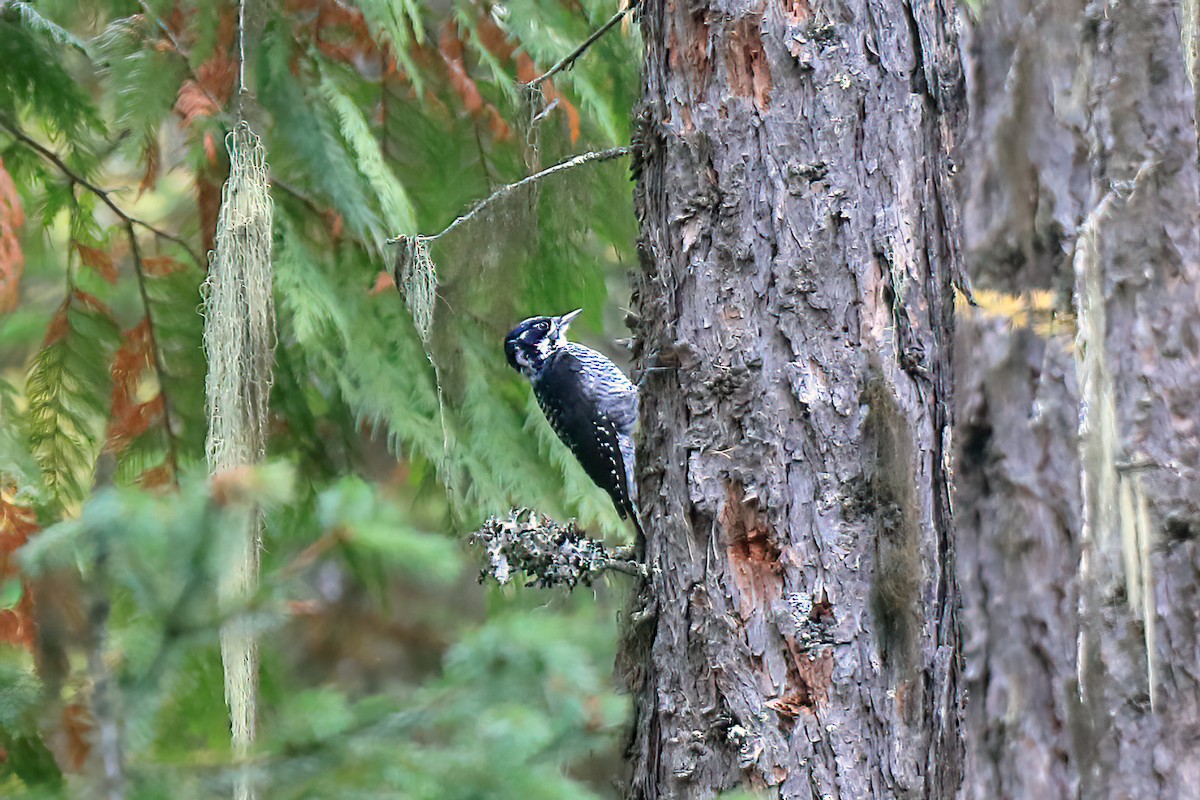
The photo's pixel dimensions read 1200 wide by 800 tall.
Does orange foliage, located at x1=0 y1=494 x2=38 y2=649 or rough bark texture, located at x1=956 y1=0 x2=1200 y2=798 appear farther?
rough bark texture, located at x1=956 y1=0 x2=1200 y2=798

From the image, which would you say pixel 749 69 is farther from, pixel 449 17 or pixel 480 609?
pixel 480 609

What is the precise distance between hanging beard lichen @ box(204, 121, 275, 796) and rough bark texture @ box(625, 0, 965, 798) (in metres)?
0.89

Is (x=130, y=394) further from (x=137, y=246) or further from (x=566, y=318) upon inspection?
(x=566, y=318)

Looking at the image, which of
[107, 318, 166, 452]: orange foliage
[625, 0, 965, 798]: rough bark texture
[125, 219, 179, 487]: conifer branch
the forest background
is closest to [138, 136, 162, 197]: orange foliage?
the forest background

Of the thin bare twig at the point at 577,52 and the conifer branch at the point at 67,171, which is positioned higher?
the thin bare twig at the point at 577,52

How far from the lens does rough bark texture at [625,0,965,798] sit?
7.32ft

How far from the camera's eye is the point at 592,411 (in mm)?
3635

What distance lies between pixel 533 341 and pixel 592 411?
0.31 meters

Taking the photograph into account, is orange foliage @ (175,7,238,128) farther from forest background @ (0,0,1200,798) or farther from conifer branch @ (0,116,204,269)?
conifer branch @ (0,116,204,269)

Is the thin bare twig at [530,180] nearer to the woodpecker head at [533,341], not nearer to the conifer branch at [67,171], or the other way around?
the woodpecker head at [533,341]

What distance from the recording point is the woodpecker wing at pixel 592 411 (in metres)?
3.47

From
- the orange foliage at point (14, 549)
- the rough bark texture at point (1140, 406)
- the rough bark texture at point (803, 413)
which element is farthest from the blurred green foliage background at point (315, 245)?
the rough bark texture at point (1140, 406)

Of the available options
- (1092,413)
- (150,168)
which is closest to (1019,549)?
(1092,413)

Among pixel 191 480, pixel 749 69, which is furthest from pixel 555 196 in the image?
pixel 191 480
